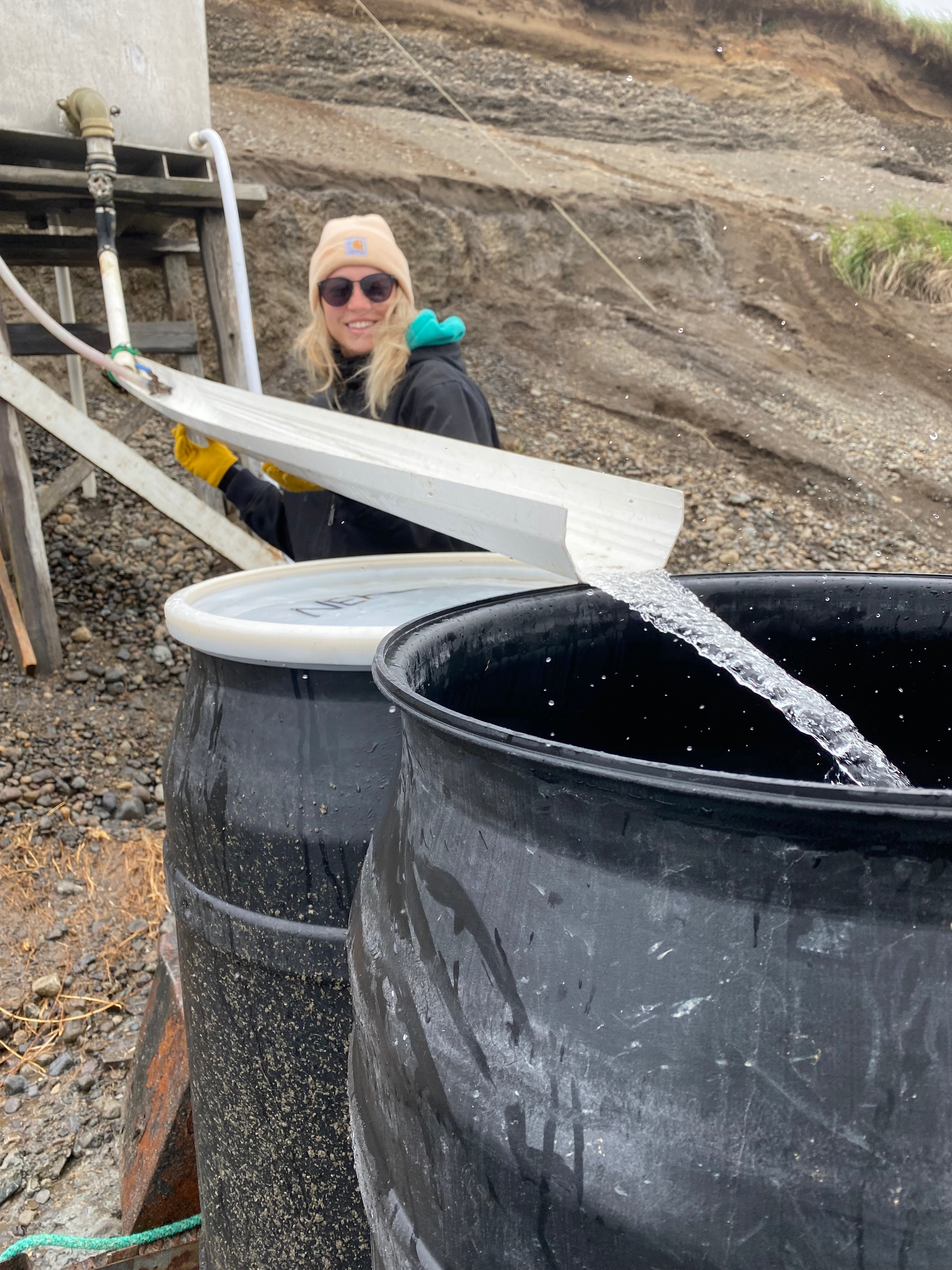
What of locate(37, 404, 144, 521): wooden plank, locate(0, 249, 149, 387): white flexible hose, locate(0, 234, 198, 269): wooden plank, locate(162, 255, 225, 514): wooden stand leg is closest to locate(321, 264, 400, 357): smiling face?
locate(0, 249, 149, 387): white flexible hose

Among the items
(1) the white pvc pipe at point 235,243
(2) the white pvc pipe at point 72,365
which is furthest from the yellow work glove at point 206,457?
(2) the white pvc pipe at point 72,365

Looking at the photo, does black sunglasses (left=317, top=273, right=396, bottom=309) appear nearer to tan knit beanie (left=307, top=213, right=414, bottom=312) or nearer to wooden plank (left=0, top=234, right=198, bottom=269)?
tan knit beanie (left=307, top=213, right=414, bottom=312)

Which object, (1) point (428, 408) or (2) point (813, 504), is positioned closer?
(1) point (428, 408)

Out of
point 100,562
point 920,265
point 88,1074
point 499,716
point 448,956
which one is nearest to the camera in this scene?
point 448,956

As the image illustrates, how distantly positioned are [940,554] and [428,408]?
4901mm

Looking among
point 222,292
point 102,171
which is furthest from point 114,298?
point 222,292

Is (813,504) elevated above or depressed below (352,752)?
below

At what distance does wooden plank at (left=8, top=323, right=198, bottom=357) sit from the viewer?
471 centimetres

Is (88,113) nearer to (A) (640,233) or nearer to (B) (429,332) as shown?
(B) (429,332)

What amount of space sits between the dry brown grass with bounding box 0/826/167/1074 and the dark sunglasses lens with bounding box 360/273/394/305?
202cm

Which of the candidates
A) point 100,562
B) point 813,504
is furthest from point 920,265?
point 100,562

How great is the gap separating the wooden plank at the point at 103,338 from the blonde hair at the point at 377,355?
2008mm

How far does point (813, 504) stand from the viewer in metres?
6.83

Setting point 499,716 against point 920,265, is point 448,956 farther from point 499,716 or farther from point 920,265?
point 920,265
